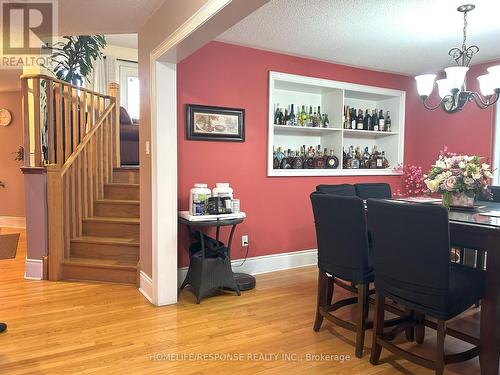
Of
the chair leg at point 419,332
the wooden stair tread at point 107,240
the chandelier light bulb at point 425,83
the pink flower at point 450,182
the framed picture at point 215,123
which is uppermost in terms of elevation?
the chandelier light bulb at point 425,83

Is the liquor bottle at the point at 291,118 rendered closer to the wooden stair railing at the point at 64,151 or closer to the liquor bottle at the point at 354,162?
the liquor bottle at the point at 354,162

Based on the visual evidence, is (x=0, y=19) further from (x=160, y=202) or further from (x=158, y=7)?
(x=160, y=202)

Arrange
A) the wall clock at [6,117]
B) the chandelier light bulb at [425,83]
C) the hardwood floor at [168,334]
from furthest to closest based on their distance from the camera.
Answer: the wall clock at [6,117] → the chandelier light bulb at [425,83] → the hardwood floor at [168,334]

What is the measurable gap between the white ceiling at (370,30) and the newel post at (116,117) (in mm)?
2022

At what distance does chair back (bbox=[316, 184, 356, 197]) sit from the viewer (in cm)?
322

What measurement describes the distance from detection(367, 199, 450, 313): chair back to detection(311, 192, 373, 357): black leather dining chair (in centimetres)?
12

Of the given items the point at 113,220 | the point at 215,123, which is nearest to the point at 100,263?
the point at 113,220

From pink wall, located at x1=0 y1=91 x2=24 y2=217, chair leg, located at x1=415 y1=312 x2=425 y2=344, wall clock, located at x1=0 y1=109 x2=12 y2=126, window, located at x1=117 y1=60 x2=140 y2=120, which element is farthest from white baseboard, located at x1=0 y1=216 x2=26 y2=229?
chair leg, located at x1=415 y1=312 x2=425 y2=344

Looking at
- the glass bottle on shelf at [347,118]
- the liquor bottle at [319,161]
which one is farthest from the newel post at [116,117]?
the glass bottle on shelf at [347,118]

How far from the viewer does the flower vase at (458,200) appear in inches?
103

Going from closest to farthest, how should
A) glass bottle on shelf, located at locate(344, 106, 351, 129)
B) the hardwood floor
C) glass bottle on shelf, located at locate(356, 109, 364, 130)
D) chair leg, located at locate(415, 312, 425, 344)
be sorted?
the hardwood floor → chair leg, located at locate(415, 312, 425, 344) → glass bottle on shelf, located at locate(344, 106, 351, 129) → glass bottle on shelf, located at locate(356, 109, 364, 130)

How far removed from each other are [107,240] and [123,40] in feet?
12.5

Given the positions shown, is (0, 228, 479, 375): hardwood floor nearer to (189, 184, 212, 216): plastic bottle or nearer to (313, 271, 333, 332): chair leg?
(313, 271, 333, 332): chair leg

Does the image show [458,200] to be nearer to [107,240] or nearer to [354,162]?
[354,162]
